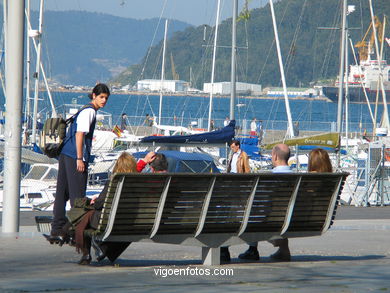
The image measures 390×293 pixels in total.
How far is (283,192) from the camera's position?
8211 mm

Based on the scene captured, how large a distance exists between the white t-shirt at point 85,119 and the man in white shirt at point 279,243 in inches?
70.2

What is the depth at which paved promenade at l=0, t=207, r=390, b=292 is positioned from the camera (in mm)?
6934

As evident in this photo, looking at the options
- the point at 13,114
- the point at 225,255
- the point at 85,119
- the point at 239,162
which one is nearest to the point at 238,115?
the point at 239,162

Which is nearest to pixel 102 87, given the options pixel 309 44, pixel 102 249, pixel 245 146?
pixel 102 249

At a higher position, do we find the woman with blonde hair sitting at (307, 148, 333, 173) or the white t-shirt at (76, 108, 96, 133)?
the white t-shirt at (76, 108, 96, 133)

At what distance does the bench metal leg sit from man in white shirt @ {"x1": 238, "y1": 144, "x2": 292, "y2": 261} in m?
0.49

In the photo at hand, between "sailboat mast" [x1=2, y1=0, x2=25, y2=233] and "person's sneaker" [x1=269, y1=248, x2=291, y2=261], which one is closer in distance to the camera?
"person's sneaker" [x1=269, y1=248, x2=291, y2=261]

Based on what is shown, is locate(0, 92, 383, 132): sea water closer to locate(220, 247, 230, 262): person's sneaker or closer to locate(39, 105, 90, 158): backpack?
locate(39, 105, 90, 158): backpack

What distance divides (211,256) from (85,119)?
187cm

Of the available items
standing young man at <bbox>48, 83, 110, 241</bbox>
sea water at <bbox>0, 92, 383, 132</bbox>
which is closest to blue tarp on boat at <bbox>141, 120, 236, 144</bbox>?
sea water at <bbox>0, 92, 383, 132</bbox>

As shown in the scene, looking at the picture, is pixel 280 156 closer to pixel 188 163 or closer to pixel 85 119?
pixel 85 119

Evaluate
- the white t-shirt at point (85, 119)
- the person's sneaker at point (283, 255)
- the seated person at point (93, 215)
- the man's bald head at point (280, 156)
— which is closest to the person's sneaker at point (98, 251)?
the seated person at point (93, 215)

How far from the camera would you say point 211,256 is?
8.18m

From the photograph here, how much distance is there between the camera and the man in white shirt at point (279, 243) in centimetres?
870
